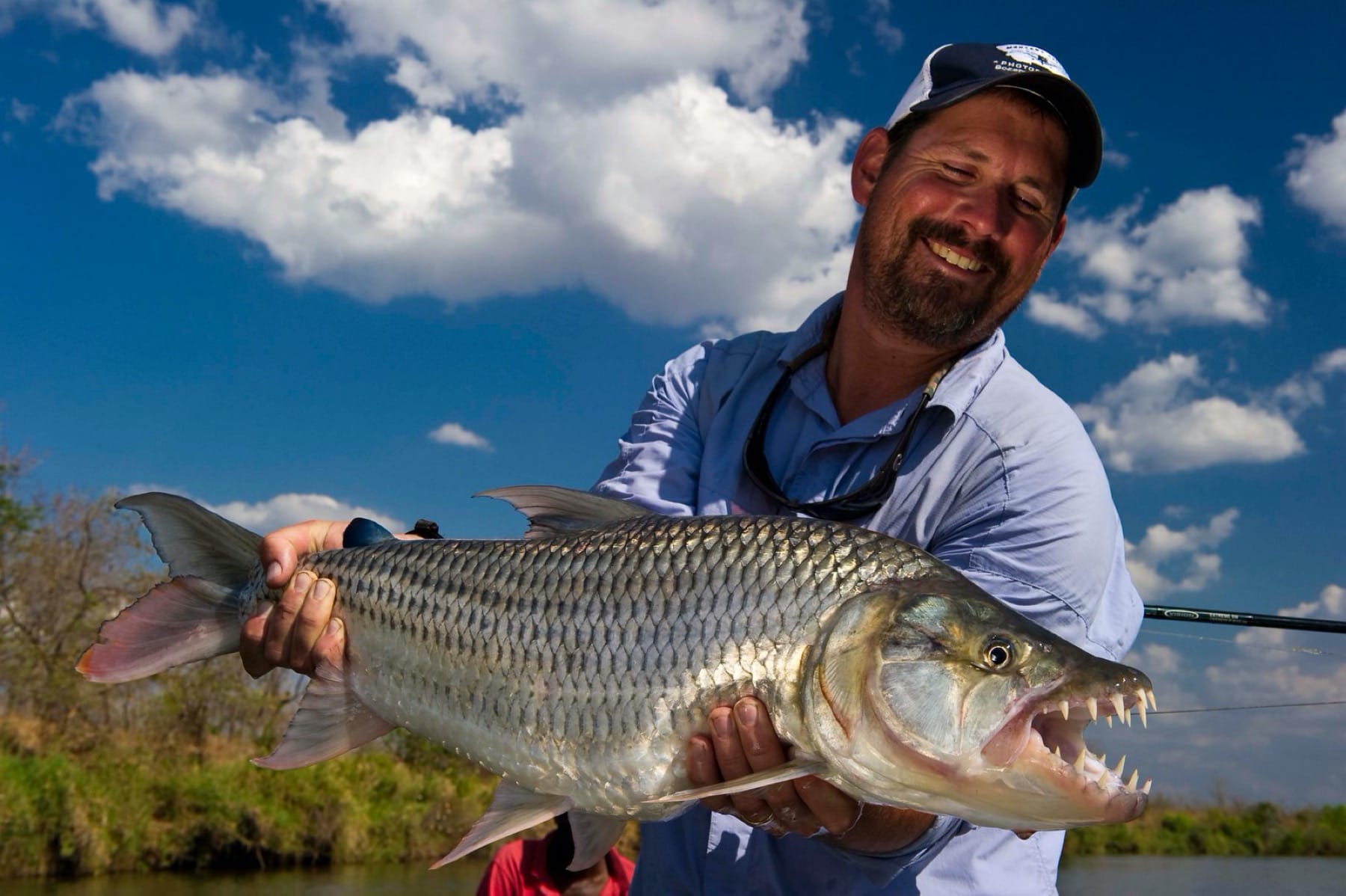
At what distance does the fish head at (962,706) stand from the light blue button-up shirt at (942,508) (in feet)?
1.09

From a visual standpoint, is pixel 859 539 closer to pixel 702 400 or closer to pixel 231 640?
pixel 702 400

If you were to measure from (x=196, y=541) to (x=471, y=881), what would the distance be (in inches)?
1341

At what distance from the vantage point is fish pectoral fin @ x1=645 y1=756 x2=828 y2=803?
254 centimetres

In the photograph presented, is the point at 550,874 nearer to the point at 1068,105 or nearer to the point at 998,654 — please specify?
the point at 998,654

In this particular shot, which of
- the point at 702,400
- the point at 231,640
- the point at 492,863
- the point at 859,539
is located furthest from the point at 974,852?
the point at 492,863

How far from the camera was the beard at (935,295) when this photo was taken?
144 inches

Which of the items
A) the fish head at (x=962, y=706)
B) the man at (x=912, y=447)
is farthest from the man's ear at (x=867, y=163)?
the fish head at (x=962, y=706)

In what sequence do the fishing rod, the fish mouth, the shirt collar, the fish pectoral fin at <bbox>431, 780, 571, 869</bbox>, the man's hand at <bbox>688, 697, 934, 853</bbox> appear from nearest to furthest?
the fish mouth
the man's hand at <bbox>688, 697, 934, 853</bbox>
the fish pectoral fin at <bbox>431, 780, 571, 869</bbox>
the shirt collar
the fishing rod

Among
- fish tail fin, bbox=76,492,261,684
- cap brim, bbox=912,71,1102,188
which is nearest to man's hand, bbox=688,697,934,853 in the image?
fish tail fin, bbox=76,492,261,684

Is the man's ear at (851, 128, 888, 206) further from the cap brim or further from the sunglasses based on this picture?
the sunglasses

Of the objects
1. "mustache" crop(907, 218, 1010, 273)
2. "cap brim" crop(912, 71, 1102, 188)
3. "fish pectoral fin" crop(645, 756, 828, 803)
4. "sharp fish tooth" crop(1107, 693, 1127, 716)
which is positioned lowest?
"fish pectoral fin" crop(645, 756, 828, 803)

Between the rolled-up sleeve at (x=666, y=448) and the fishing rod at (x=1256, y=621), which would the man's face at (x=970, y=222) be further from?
the fishing rod at (x=1256, y=621)

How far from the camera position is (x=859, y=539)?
2.81 m

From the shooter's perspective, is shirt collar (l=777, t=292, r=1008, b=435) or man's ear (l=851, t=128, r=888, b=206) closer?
shirt collar (l=777, t=292, r=1008, b=435)
